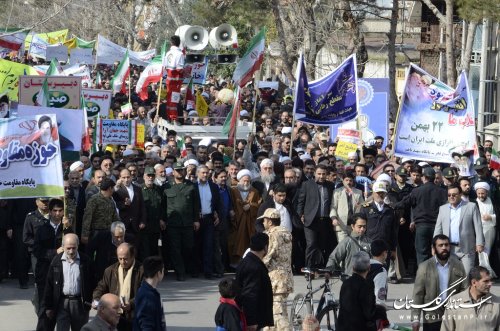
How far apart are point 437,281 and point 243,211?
661cm

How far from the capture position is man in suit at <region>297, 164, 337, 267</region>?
17000 millimetres

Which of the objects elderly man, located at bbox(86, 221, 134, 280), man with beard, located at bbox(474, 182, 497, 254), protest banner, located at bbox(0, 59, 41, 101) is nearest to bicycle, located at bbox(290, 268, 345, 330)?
elderly man, located at bbox(86, 221, 134, 280)

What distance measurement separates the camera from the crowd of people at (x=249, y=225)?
11.4 m

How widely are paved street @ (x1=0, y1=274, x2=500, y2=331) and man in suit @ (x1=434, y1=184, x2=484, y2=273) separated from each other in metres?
1.05

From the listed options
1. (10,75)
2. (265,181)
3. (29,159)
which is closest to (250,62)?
(10,75)

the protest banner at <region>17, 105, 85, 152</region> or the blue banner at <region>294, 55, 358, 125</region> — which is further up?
the blue banner at <region>294, 55, 358, 125</region>

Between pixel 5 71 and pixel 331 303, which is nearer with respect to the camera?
pixel 331 303

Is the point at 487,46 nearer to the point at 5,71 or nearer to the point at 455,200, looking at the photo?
the point at 5,71

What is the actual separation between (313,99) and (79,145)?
4353mm

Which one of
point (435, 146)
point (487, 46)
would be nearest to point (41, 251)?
point (435, 146)

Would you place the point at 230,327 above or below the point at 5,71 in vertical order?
below

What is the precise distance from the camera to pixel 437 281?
11273 mm

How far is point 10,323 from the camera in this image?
13.9 meters

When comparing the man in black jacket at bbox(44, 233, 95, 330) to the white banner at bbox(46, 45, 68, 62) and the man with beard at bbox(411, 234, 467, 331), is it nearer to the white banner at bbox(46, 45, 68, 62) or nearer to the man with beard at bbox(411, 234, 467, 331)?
the man with beard at bbox(411, 234, 467, 331)
